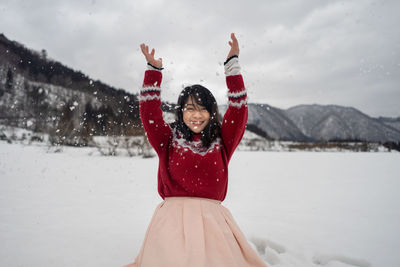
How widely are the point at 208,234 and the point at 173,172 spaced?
0.48 m

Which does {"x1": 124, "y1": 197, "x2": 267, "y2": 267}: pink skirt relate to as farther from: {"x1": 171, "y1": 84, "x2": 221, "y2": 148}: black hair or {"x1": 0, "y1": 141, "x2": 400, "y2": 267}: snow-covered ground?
{"x1": 0, "y1": 141, "x2": 400, "y2": 267}: snow-covered ground

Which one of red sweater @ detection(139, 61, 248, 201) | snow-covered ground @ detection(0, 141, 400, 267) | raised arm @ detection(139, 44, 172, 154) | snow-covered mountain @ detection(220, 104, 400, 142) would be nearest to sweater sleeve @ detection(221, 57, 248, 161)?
red sweater @ detection(139, 61, 248, 201)

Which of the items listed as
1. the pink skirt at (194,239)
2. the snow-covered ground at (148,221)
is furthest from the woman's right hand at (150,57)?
the snow-covered ground at (148,221)

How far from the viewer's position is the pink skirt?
4.00 feet

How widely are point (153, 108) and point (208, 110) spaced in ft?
1.48

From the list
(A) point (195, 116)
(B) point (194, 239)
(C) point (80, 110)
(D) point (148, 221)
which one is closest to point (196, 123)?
(A) point (195, 116)

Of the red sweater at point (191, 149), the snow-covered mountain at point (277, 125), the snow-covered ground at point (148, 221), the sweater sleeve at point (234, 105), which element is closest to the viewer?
the red sweater at point (191, 149)

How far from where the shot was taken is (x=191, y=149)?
62.7 inches

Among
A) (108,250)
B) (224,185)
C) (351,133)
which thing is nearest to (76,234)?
(108,250)

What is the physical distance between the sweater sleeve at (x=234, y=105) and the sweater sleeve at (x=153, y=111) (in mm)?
520

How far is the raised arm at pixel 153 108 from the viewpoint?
1.64 m

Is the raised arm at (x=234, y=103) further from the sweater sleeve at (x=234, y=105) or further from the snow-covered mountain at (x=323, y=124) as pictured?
the snow-covered mountain at (x=323, y=124)

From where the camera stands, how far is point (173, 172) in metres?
1.55

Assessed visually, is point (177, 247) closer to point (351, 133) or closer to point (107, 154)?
point (107, 154)
